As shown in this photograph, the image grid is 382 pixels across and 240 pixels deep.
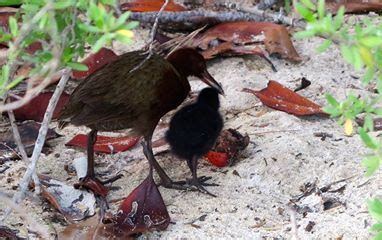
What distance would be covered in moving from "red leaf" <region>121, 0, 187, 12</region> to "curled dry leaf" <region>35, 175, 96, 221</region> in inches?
73.0

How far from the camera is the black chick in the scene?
456cm

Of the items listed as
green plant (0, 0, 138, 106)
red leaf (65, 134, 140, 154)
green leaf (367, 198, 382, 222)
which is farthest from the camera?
red leaf (65, 134, 140, 154)

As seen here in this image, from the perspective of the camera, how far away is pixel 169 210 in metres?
4.32

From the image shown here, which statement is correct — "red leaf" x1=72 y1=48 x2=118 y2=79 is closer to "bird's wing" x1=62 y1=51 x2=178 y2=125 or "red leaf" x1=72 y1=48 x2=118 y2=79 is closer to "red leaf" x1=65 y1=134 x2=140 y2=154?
"red leaf" x1=65 y1=134 x2=140 y2=154

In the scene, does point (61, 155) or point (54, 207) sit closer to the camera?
point (54, 207)

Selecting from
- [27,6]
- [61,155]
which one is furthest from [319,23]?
[61,155]

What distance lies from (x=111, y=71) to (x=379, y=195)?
1523 mm

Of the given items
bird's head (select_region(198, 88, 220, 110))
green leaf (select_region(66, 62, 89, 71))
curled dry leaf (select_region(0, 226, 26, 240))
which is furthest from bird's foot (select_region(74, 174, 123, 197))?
green leaf (select_region(66, 62, 89, 71))

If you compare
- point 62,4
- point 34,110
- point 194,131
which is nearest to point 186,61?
point 194,131

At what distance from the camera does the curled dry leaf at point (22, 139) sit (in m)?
4.89

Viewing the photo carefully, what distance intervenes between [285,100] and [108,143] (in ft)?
3.59

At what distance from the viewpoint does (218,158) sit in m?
4.73

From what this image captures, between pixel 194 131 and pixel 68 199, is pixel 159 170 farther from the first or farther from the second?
pixel 68 199

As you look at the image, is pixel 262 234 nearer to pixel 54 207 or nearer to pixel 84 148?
pixel 54 207
